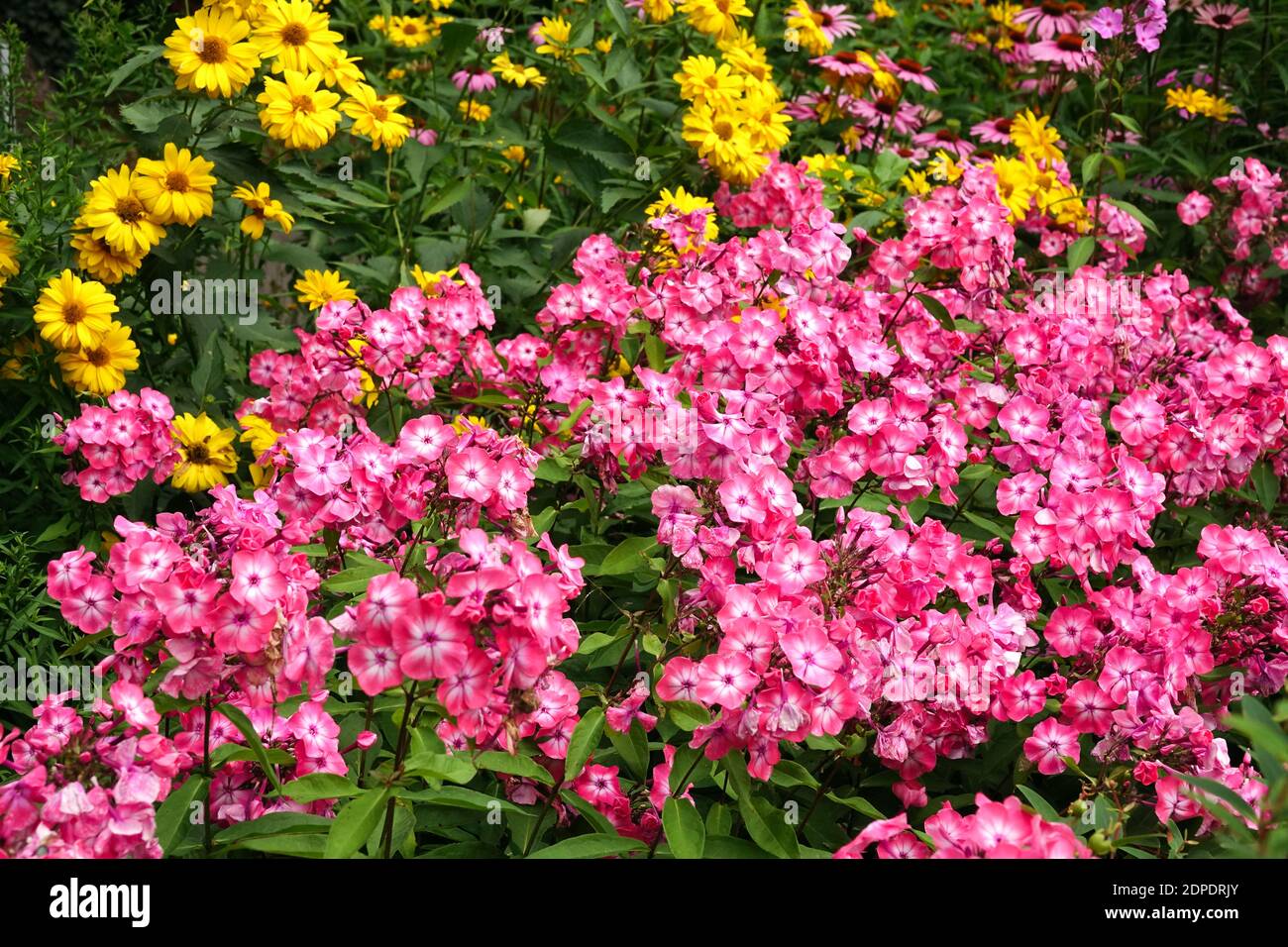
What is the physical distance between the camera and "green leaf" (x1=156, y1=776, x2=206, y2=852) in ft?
5.54

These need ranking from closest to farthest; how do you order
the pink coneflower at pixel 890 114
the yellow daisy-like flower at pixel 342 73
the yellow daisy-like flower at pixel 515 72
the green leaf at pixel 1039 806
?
1. the green leaf at pixel 1039 806
2. the yellow daisy-like flower at pixel 342 73
3. the yellow daisy-like flower at pixel 515 72
4. the pink coneflower at pixel 890 114

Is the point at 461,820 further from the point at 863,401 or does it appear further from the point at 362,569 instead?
the point at 863,401

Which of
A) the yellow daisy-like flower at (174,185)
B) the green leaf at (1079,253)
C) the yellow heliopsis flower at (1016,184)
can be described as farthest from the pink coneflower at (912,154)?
the yellow daisy-like flower at (174,185)

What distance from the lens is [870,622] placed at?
1919mm

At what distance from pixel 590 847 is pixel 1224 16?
13.3ft

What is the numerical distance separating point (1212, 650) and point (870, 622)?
0.66 meters

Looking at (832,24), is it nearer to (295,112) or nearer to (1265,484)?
(295,112)

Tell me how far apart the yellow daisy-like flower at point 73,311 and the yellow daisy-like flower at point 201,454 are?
0.85ft

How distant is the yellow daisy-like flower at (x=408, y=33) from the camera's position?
4289 millimetres

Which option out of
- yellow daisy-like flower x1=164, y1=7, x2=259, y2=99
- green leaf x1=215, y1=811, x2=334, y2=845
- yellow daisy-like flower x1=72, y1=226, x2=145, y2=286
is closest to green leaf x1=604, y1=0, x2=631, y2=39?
yellow daisy-like flower x1=164, y1=7, x2=259, y2=99

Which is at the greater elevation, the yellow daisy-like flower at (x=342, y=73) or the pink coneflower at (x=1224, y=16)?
the pink coneflower at (x=1224, y=16)

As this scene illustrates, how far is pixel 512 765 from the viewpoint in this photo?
1845 millimetres

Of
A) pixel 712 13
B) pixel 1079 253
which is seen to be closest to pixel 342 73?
pixel 712 13

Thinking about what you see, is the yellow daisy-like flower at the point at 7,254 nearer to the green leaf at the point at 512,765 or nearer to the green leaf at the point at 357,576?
the green leaf at the point at 357,576
